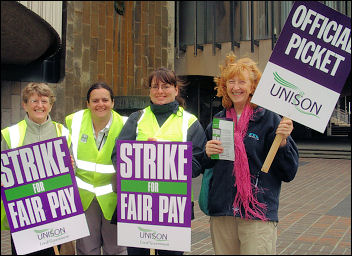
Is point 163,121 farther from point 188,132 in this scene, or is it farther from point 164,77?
point 164,77

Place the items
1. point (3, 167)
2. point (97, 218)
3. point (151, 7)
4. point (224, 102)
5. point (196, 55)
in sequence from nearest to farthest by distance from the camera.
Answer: point (224, 102)
point (3, 167)
point (97, 218)
point (151, 7)
point (196, 55)

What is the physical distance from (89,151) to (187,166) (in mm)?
873

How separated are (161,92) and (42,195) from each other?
1.13m

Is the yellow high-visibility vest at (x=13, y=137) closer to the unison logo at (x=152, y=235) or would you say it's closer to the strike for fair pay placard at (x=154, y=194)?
the strike for fair pay placard at (x=154, y=194)

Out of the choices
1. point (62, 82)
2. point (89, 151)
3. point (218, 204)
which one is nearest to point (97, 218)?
point (89, 151)

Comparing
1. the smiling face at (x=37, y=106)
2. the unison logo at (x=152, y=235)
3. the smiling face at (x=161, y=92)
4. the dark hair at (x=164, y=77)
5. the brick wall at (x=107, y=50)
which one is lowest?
the unison logo at (x=152, y=235)

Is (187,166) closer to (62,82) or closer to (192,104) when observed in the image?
(62,82)

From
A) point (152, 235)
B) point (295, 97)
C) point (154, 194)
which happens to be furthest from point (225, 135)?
point (152, 235)

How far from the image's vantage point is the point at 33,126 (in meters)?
3.30

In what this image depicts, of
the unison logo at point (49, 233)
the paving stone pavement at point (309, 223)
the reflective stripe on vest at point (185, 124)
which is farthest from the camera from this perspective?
the paving stone pavement at point (309, 223)

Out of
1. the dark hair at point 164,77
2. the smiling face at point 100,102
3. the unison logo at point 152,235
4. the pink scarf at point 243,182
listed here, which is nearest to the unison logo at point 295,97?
the pink scarf at point 243,182

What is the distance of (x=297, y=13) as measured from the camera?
2.58 m

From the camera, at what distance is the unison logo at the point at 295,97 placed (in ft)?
8.62

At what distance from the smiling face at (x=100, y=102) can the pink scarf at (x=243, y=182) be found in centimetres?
108
